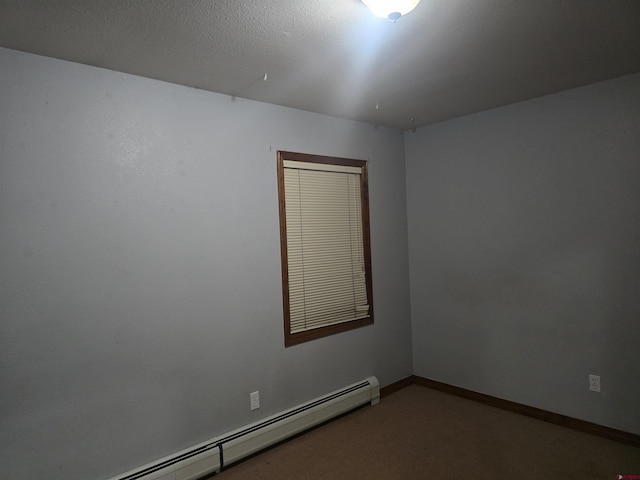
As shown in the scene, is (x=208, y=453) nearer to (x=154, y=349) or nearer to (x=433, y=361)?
(x=154, y=349)

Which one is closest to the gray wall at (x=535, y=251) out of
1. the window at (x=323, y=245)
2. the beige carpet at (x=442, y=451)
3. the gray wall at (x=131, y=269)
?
the beige carpet at (x=442, y=451)

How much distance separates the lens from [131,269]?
88.7 inches

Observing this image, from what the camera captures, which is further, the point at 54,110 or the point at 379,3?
the point at 54,110

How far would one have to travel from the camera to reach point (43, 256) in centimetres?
198

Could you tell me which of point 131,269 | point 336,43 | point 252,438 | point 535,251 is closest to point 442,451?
point 252,438

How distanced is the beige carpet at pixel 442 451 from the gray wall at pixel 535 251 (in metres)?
0.32

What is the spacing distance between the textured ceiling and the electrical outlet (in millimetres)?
2184

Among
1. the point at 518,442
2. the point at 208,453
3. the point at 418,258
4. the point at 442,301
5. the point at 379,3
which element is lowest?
the point at 518,442

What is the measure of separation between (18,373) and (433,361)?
3.32m

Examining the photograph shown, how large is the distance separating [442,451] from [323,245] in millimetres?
1779

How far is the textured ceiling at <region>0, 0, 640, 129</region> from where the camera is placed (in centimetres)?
167

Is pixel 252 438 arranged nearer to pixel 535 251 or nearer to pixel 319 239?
pixel 319 239

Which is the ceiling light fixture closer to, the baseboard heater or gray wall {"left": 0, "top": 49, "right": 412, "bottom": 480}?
gray wall {"left": 0, "top": 49, "right": 412, "bottom": 480}

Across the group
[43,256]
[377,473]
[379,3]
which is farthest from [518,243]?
[43,256]
